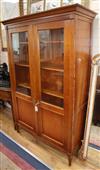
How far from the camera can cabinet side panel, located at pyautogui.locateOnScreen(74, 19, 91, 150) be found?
1.47 m

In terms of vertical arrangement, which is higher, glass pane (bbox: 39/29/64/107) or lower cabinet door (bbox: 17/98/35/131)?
glass pane (bbox: 39/29/64/107)

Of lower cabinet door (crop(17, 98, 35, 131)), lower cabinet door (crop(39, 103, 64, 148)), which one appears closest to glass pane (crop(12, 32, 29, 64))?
lower cabinet door (crop(17, 98, 35, 131))

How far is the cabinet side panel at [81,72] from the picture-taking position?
4.84 ft

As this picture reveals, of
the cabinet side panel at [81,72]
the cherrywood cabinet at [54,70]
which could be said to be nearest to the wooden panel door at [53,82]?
the cherrywood cabinet at [54,70]

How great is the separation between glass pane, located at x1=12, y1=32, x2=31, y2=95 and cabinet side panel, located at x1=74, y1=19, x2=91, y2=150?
0.72 metres

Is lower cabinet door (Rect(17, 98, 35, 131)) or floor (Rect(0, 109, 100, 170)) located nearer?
floor (Rect(0, 109, 100, 170))

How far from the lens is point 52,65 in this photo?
70.2 inches

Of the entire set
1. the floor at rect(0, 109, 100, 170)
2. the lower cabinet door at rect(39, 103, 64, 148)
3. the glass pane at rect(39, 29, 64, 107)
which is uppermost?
the glass pane at rect(39, 29, 64, 107)

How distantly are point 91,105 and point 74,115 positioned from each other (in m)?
0.22

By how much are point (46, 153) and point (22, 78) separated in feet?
3.49

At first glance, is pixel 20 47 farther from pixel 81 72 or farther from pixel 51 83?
pixel 81 72

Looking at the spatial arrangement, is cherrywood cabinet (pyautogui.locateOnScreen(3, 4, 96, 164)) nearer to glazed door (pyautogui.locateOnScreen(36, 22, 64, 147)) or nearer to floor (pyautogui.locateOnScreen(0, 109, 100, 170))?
glazed door (pyautogui.locateOnScreen(36, 22, 64, 147))

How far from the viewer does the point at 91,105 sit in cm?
164

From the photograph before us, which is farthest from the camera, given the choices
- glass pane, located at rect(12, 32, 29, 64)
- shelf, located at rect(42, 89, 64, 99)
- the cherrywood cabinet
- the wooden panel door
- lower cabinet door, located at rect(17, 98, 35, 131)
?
lower cabinet door, located at rect(17, 98, 35, 131)
